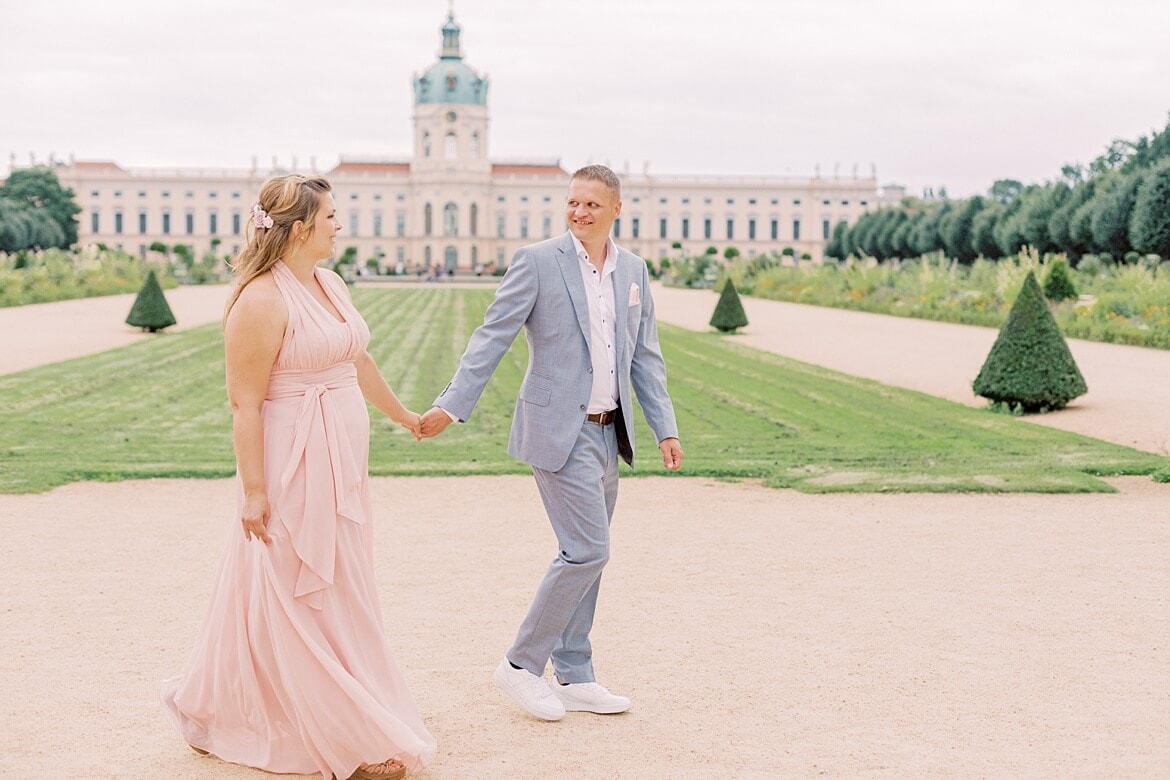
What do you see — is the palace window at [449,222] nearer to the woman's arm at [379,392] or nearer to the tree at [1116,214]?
the tree at [1116,214]

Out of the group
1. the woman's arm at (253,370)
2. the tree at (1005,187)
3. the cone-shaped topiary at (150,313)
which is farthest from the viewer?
the tree at (1005,187)

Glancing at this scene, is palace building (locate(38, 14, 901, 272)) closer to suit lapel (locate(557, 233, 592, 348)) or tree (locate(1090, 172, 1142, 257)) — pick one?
tree (locate(1090, 172, 1142, 257))

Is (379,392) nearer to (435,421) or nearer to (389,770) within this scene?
(435,421)

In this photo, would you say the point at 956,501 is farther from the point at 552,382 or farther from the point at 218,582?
the point at 218,582

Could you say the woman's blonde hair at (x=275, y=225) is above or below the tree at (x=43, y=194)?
below

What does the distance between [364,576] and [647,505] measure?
11.4ft

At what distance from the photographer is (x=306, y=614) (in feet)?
9.40

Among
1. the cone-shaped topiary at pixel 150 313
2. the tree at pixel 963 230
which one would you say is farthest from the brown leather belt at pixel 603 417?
the tree at pixel 963 230

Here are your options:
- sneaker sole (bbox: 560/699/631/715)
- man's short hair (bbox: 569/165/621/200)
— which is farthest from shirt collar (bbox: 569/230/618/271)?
sneaker sole (bbox: 560/699/631/715)

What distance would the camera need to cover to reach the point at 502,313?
3234 millimetres

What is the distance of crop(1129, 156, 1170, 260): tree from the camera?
23.8m

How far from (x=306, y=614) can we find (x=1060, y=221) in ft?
94.0

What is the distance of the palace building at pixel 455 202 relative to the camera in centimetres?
8144

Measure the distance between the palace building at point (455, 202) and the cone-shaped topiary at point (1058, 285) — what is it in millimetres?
59720
